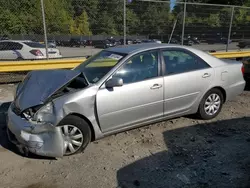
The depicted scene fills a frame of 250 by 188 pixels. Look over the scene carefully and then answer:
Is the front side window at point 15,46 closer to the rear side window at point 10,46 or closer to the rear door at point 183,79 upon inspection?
the rear side window at point 10,46

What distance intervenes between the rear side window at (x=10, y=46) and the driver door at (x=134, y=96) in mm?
5289

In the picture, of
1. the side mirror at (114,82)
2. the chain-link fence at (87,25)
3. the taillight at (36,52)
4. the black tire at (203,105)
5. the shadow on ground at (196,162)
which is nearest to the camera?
the shadow on ground at (196,162)

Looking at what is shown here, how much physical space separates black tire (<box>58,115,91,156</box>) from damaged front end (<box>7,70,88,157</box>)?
148 millimetres

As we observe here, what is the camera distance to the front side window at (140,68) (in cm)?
401

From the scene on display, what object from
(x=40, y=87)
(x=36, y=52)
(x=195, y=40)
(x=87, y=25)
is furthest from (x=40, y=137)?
(x=195, y=40)

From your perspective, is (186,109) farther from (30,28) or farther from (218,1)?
(218,1)

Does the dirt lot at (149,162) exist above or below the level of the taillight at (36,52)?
below

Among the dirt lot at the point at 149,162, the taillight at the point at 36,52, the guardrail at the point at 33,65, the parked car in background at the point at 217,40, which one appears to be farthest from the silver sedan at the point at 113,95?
the parked car in background at the point at 217,40

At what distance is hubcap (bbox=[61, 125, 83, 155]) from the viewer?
11.7 ft

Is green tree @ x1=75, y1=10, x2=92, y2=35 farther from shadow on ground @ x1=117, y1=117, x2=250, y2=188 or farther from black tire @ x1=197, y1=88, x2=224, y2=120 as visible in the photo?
shadow on ground @ x1=117, y1=117, x2=250, y2=188

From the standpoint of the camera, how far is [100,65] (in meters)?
4.32

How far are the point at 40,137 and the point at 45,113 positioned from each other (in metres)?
0.32

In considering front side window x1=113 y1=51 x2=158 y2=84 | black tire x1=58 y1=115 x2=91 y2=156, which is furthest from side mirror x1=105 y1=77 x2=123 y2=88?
black tire x1=58 y1=115 x2=91 y2=156

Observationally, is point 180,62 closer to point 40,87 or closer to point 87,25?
point 40,87
